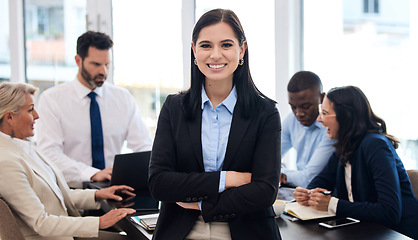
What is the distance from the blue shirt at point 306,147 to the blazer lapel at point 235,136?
4.55 feet

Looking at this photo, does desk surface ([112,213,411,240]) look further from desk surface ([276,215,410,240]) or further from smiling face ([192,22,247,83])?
smiling face ([192,22,247,83])

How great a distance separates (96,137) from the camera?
3.17 m

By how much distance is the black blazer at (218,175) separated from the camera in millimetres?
1304

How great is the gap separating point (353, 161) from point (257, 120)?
1019 mm

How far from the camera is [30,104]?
2232 millimetres

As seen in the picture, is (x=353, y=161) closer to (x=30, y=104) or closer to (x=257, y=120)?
(x=257, y=120)

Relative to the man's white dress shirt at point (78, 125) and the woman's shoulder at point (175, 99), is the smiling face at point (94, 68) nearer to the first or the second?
the man's white dress shirt at point (78, 125)

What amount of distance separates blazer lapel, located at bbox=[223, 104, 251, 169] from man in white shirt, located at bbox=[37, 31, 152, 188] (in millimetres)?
1911

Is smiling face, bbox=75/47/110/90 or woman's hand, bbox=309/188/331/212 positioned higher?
smiling face, bbox=75/47/110/90

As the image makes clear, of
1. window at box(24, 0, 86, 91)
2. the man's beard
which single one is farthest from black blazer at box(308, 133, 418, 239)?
window at box(24, 0, 86, 91)

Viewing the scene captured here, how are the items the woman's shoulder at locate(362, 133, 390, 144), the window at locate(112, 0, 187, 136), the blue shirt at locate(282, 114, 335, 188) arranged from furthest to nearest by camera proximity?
the window at locate(112, 0, 187, 136) → the blue shirt at locate(282, 114, 335, 188) → the woman's shoulder at locate(362, 133, 390, 144)

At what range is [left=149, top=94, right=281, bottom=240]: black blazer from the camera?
1.30 meters

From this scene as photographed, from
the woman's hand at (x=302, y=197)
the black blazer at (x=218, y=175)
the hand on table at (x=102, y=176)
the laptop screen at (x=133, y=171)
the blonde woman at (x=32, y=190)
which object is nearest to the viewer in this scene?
the black blazer at (x=218, y=175)

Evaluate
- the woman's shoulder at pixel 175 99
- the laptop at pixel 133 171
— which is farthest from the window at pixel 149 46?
the woman's shoulder at pixel 175 99
